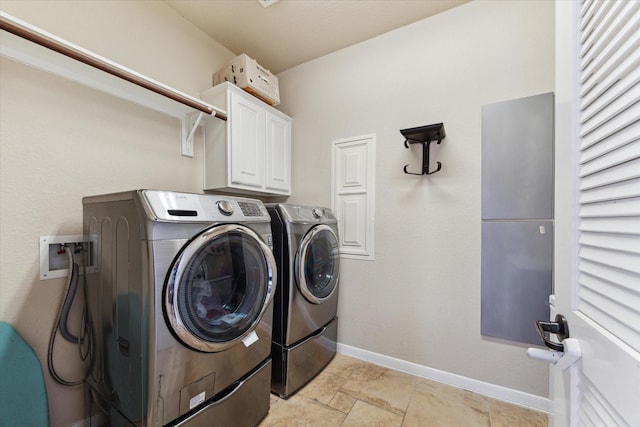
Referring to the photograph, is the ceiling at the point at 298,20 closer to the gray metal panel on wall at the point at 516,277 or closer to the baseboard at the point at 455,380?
the gray metal panel on wall at the point at 516,277

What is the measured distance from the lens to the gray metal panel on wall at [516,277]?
1514 millimetres

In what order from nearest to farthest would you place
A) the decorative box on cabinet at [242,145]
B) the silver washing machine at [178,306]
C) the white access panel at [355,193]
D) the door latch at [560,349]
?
the door latch at [560,349], the silver washing machine at [178,306], the decorative box on cabinet at [242,145], the white access panel at [355,193]

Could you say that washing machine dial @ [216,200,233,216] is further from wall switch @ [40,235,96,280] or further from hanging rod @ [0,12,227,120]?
hanging rod @ [0,12,227,120]

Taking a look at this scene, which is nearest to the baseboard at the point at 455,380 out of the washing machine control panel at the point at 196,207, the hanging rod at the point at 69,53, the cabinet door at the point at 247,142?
the washing machine control panel at the point at 196,207

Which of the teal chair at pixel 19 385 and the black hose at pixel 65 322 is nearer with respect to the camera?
the teal chair at pixel 19 385

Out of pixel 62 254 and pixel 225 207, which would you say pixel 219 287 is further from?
pixel 62 254

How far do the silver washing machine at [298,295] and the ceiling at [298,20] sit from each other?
55.1 inches

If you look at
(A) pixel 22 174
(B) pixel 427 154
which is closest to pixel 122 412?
(A) pixel 22 174

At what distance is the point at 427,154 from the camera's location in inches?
71.4

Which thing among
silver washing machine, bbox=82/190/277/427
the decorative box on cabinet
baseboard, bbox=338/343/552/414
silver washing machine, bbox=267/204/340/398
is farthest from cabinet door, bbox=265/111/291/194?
baseboard, bbox=338/343/552/414

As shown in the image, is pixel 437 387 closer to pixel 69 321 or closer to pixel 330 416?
pixel 330 416

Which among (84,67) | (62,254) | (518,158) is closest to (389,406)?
(518,158)

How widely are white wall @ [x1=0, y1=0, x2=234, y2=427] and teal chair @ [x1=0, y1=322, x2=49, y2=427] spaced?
7 centimetres

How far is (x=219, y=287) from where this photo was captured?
1.16 m
